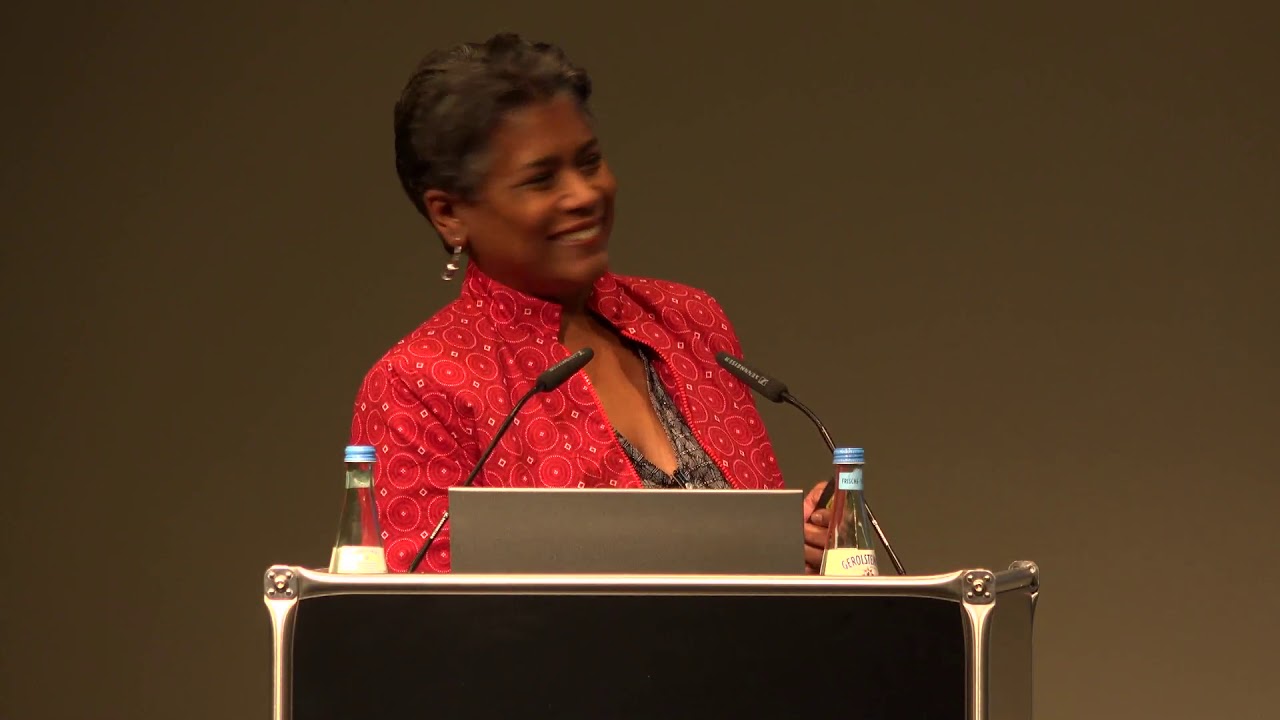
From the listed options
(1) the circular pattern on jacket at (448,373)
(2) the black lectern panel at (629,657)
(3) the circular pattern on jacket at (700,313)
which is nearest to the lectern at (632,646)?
(2) the black lectern panel at (629,657)

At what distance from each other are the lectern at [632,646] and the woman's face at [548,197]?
31.0 inches

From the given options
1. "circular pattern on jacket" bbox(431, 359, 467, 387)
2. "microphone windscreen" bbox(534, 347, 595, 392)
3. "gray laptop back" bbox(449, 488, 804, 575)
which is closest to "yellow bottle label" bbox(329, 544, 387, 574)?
"gray laptop back" bbox(449, 488, 804, 575)

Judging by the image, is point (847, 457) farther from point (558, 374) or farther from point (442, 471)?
point (442, 471)

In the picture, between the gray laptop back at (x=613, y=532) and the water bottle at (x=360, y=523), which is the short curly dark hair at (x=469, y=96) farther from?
the gray laptop back at (x=613, y=532)

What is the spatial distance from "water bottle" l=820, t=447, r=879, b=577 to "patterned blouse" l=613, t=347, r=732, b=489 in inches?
19.7

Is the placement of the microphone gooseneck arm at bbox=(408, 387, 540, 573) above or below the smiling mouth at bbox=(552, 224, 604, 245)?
below

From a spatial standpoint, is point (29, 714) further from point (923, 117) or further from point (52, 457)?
point (923, 117)

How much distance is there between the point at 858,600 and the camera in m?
1.24

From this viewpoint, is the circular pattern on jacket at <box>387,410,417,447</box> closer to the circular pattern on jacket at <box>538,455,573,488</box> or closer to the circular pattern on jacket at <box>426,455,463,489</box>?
the circular pattern on jacket at <box>426,455,463,489</box>

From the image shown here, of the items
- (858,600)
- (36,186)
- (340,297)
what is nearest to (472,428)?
(858,600)

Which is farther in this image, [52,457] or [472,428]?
[52,457]

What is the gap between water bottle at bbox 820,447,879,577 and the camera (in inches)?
57.0

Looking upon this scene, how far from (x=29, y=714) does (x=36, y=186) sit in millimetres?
1089

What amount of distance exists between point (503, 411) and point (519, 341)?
14 cm
